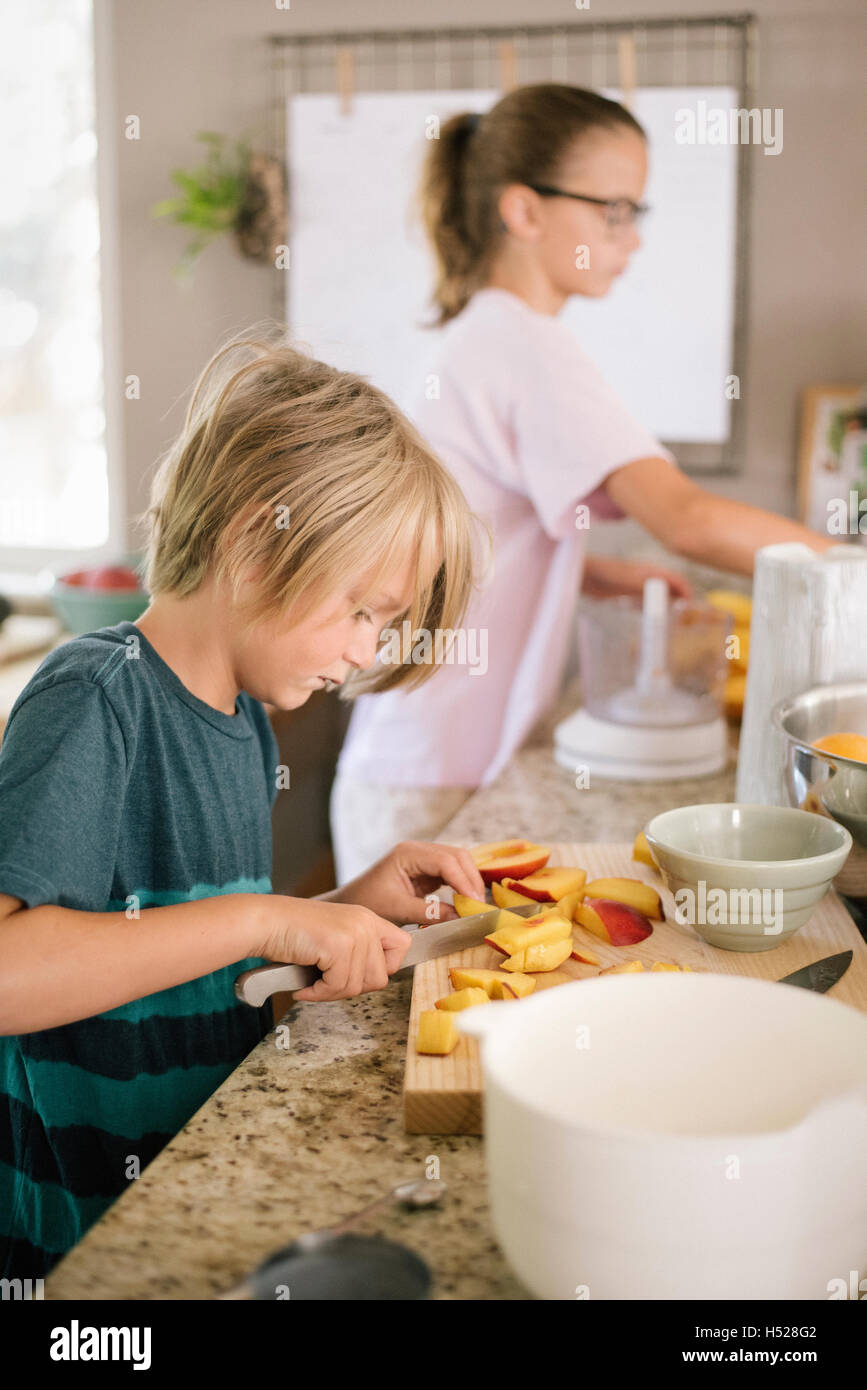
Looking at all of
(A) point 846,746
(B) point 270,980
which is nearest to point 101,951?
(B) point 270,980

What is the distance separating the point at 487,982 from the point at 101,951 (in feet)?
0.75

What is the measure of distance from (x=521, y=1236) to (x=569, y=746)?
3.35 feet

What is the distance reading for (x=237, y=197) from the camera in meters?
2.49

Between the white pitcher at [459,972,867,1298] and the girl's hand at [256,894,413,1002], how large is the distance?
22 cm

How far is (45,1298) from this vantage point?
1.62 ft

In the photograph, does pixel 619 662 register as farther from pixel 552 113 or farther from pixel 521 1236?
pixel 521 1236

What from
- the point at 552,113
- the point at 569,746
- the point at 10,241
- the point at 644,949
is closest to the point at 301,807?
the point at 569,746

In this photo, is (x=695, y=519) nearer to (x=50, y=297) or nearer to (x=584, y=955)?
(x=584, y=955)

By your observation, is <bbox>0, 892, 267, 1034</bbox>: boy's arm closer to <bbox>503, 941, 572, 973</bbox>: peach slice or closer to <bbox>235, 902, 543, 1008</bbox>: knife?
<bbox>235, 902, 543, 1008</bbox>: knife

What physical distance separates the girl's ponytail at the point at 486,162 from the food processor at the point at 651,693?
468 millimetres

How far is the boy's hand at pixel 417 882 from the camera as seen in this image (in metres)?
0.92

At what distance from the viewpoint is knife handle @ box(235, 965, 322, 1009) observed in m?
0.71

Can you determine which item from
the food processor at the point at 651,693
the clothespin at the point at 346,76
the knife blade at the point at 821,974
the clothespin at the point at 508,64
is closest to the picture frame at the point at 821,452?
the clothespin at the point at 508,64

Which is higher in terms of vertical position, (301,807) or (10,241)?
(10,241)
